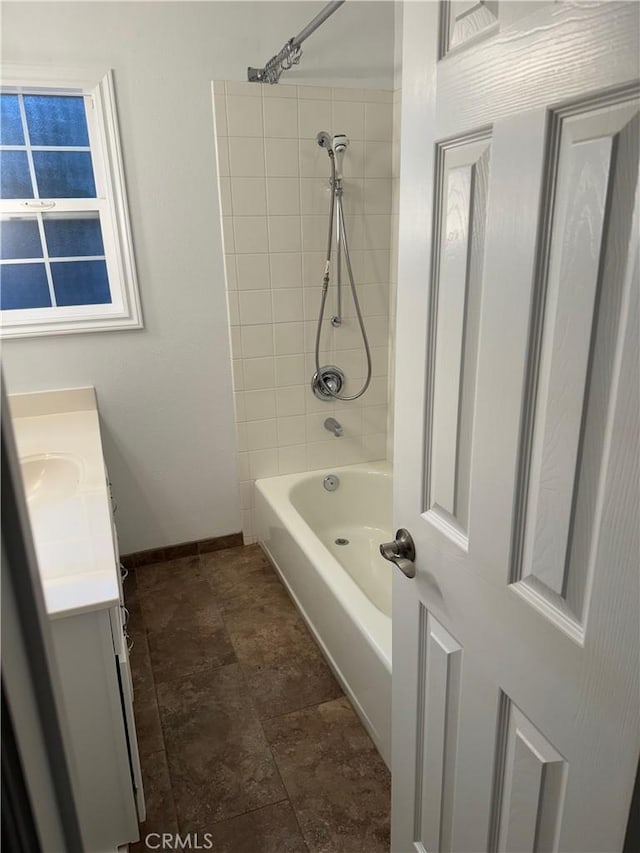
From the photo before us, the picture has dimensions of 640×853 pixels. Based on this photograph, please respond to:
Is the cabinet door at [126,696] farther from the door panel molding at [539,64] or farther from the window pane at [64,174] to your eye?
the window pane at [64,174]

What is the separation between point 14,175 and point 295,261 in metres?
1.23

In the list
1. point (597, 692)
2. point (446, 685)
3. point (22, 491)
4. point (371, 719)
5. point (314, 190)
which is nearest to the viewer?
point (22, 491)

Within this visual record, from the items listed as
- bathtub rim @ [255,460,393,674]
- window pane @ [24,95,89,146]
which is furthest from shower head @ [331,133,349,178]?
bathtub rim @ [255,460,393,674]

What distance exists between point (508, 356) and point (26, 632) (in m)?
0.65

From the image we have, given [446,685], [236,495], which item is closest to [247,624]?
[236,495]

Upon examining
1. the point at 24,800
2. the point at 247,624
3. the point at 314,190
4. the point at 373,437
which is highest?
the point at 314,190

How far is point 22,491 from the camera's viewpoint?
41 centimetres

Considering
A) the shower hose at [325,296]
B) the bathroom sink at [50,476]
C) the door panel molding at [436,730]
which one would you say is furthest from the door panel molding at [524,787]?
the shower hose at [325,296]

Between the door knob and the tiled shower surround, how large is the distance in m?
1.80

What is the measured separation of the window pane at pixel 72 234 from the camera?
2.48 metres

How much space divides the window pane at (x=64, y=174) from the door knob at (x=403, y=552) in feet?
7.02

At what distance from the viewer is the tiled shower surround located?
2.54 metres

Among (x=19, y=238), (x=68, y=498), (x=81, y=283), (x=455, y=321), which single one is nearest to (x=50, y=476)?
(x=68, y=498)

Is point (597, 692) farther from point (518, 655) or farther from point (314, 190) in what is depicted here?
point (314, 190)
